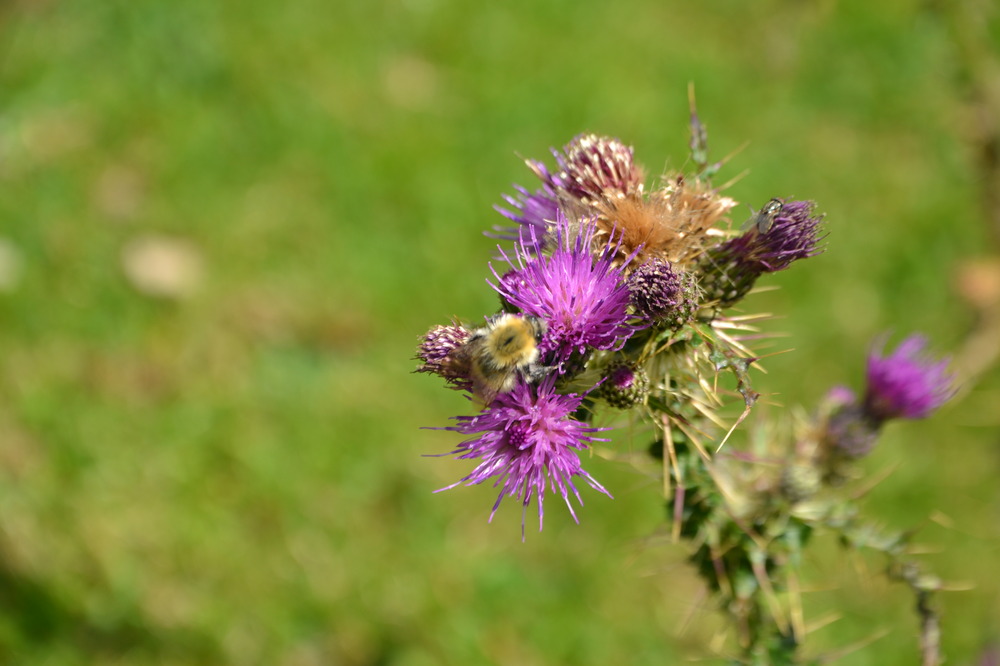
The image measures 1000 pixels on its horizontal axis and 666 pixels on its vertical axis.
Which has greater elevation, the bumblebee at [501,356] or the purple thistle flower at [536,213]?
the purple thistle flower at [536,213]

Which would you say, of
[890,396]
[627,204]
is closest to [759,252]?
[627,204]

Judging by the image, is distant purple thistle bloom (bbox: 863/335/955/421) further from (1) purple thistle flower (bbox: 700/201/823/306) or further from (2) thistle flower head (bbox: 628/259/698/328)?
(2) thistle flower head (bbox: 628/259/698/328)

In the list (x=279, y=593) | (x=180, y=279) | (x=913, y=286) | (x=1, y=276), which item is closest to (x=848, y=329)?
(x=913, y=286)

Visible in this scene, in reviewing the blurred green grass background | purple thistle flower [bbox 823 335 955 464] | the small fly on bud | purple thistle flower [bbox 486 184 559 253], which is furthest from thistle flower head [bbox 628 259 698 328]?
the blurred green grass background

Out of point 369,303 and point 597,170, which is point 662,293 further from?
point 369,303

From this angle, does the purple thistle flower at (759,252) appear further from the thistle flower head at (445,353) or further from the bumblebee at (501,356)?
the thistle flower head at (445,353)

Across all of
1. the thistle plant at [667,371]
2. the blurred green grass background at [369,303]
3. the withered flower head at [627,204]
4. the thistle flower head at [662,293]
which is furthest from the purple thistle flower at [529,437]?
the blurred green grass background at [369,303]
